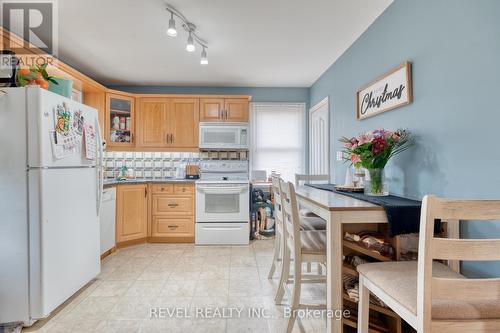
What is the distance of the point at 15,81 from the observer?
6.05ft

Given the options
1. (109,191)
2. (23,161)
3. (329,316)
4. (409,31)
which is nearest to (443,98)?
(409,31)

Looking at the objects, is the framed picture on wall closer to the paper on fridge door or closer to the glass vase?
the glass vase

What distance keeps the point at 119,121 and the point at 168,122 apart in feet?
2.32

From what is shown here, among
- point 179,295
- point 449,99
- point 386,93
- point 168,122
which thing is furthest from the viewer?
point 168,122

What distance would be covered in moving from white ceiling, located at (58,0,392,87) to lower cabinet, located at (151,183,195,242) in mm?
1701

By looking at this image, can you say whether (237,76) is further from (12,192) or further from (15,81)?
(12,192)

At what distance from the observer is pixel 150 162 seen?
13.6 feet

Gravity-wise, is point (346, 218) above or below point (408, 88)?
below

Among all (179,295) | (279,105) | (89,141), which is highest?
(279,105)

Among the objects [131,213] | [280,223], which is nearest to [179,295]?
[280,223]

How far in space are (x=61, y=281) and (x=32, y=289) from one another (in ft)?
0.61

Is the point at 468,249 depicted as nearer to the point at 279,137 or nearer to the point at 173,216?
the point at 173,216

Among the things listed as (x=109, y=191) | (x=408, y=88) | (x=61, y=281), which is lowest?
(x=61, y=281)

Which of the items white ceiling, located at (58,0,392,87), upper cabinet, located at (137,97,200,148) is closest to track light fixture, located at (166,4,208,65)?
white ceiling, located at (58,0,392,87)
